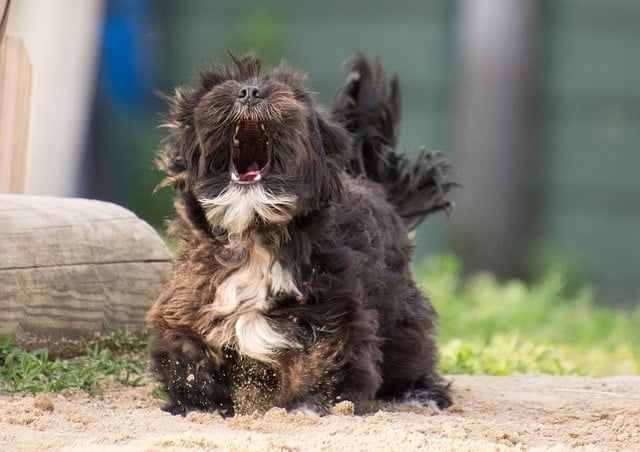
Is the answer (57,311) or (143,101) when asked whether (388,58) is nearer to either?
(143,101)

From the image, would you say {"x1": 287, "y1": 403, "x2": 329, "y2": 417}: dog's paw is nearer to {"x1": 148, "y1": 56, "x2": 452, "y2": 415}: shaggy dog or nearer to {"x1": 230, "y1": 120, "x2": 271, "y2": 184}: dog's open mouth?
{"x1": 148, "y1": 56, "x2": 452, "y2": 415}: shaggy dog

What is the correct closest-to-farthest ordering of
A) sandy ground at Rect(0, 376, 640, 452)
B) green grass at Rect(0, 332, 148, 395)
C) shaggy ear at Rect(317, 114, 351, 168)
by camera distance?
sandy ground at Rect(0, 376, 640, 452) → shaggy ear at Rect(317, 114, 351, 168) → green grass at Rect(0, 332, 148, 395)

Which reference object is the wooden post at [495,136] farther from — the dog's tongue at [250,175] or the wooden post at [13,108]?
the dog's tongue at [250,175]

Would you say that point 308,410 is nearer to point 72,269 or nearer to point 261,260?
point 261,260

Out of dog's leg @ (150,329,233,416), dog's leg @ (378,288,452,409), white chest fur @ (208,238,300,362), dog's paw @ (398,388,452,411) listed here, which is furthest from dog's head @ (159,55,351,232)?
dog's paw @ (398,388,452,411)

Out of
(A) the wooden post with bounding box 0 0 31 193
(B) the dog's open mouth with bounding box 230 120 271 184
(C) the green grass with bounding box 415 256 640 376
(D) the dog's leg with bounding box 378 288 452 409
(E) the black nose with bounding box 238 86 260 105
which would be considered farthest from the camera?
(C) the green grass with bounding box 415 256 640 376

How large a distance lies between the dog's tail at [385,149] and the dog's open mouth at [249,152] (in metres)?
1.47

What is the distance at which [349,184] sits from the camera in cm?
556

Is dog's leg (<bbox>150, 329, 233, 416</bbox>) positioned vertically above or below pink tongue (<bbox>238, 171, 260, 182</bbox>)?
below

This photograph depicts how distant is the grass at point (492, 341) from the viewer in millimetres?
5430

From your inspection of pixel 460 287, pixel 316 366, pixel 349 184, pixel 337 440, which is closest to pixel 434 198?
pixel 349 184

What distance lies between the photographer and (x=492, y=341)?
8.20 m

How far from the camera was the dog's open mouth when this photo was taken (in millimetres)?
4758

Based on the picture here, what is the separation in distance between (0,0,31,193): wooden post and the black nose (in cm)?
207
